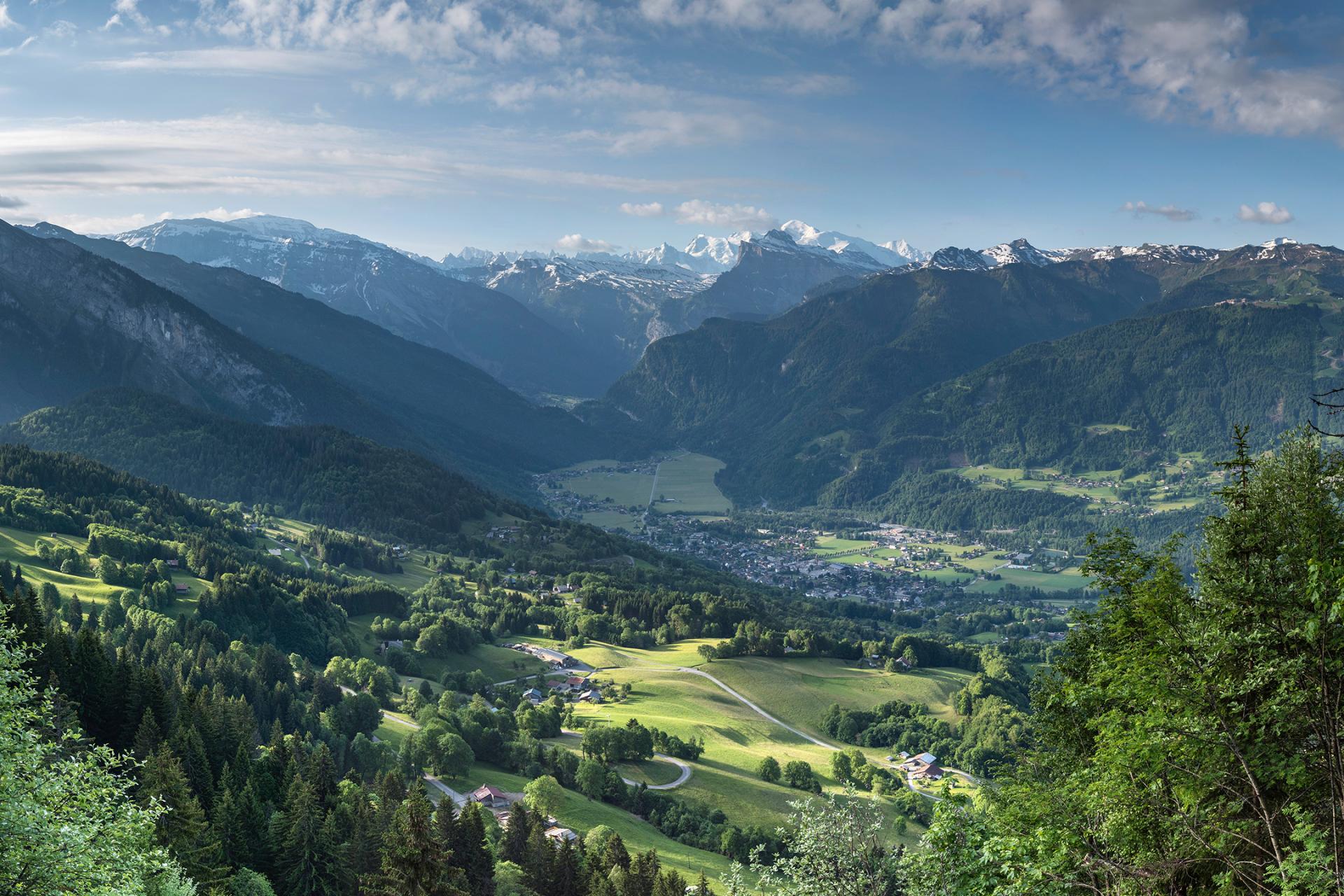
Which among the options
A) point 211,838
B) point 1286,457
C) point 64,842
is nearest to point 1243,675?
point 1286,457

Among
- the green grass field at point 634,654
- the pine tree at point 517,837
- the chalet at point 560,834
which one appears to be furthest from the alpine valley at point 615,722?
the green grass field at point 634,654

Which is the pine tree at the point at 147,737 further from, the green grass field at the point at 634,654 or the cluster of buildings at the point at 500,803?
the green grass field at the point at 634,654

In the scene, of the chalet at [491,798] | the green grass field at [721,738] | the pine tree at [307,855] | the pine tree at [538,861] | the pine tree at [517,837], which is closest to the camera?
the pine tree at [307,855]

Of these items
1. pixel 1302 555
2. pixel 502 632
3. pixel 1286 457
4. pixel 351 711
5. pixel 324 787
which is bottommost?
pixel 502 632

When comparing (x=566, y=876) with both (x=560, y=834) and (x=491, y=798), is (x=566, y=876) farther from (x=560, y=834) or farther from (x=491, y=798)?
(x=491, y=798)

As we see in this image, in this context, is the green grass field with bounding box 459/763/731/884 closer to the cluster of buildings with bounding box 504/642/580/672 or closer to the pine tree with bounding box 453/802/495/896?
the pine tree with bounding box 453/802/495/896

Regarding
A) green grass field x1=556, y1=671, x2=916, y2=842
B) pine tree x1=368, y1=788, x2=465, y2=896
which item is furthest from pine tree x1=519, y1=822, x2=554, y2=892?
pine tree x1=368, y1=788, x2=465, y2=896

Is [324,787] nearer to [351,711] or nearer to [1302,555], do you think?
[351,711]
